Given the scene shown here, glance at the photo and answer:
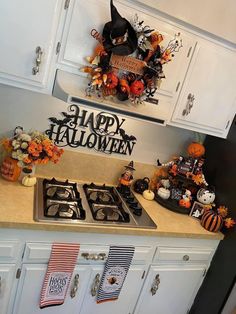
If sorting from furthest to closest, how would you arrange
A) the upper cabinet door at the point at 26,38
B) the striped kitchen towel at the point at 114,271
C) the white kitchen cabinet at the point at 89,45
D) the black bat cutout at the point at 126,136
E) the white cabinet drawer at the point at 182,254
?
the black bat cutout at the point at 126,136, the white cabinet drawer at the point at 182,254, the striped kitchen towel at the point at 114,271, the white kitchen cabinet at the point at 89,45, the upper cabinet door at the point at 26,38

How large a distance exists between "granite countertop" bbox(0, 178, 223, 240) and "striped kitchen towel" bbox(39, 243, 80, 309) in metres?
0.13

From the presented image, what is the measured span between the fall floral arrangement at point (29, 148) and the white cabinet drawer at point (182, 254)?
35.5 inches

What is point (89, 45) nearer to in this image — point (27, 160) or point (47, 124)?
point (47, 124)

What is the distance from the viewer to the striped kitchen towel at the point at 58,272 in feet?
5.19

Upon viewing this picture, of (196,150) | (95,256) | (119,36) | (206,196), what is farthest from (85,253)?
(119,36)

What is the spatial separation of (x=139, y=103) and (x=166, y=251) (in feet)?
3.13

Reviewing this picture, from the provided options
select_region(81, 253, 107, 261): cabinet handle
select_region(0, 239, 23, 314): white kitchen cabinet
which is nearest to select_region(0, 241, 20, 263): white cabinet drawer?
select_region(0, 239, 23, 314): white kitchen cabinet

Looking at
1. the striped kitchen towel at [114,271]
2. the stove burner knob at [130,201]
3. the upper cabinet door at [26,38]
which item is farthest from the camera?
the stove burner knob at [130,201]

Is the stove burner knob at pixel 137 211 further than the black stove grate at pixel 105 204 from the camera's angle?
Yes

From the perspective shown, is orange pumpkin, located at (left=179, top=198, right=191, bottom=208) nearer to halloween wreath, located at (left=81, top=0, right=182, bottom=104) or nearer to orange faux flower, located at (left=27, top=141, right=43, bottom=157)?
halloween wreath, located at (left=81, top=0, right=182, bottom=104)

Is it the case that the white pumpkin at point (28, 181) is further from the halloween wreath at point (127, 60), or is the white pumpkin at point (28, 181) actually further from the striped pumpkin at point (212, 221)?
the striped pumpkin at point (212, 221)

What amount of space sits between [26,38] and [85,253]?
3.91ft

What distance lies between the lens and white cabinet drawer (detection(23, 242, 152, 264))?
1.54m

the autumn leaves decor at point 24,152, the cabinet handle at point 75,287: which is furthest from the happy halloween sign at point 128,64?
the cabinet handle at point 75,287
